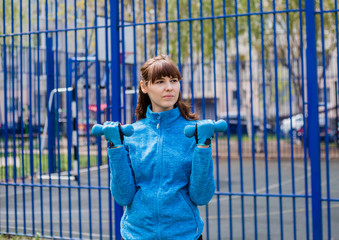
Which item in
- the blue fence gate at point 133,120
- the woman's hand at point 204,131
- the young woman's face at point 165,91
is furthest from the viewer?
the blue fence gate at point 133,120

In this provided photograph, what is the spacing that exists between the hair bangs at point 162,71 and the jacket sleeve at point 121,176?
38cm

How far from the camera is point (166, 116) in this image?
2289 millimetres

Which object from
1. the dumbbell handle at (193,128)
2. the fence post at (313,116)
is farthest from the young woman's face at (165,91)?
the fence post at (313,116)

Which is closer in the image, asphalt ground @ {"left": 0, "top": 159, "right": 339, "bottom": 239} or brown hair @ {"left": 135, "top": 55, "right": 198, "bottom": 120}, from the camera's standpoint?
brown hair @ {"left": 135, "top": 55, "right": 198, "bottom": 120}

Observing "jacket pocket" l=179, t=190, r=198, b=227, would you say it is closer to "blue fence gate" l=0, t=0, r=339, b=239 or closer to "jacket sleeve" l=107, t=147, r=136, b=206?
"jacket sleeve" l=107, t=147, r=136, b=206

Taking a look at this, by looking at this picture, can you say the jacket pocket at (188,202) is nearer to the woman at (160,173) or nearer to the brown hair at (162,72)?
the woman at (160,173)

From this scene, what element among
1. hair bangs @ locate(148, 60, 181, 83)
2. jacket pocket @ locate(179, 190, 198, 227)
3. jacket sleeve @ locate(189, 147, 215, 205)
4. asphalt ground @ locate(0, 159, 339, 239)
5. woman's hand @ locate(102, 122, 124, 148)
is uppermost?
hair bangs @ locate(148, 60, 181, 83)

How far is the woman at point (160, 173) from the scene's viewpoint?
2.16 m

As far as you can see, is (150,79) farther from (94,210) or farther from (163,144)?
(94,210)

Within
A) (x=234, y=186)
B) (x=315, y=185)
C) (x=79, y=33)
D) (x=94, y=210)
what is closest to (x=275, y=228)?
(x=315, y=185)

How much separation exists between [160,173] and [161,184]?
0.17 ft

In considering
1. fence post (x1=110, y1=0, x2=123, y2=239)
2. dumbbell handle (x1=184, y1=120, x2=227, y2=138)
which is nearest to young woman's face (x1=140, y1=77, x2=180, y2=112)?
dumbbell handle (x1=184, y1=120, x2=227, y2=138)

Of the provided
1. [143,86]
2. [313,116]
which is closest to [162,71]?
[143,86]

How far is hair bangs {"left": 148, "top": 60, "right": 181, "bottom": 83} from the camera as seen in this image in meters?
2.23
